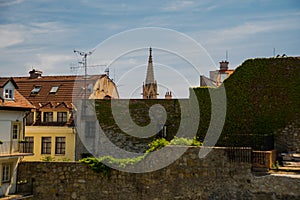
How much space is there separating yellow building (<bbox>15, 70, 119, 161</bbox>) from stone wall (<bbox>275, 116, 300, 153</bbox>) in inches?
461

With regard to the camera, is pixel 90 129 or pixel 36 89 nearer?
pixel 90 129

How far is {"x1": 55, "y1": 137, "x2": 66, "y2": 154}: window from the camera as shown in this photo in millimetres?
26531

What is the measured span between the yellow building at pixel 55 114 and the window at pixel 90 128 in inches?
30.3

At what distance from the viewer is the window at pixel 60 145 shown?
26.5 metres

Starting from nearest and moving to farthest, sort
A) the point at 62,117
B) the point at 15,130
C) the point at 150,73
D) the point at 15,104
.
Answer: the point at 15,104 < the point at 15,130 < the point at 62,117 < the point at 150,73

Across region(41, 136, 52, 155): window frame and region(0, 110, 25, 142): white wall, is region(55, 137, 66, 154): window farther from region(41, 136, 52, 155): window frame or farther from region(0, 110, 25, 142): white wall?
region(0, 110, 25, 142): white wall

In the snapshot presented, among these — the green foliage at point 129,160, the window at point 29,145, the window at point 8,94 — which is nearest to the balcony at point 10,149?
the window at point 8,94

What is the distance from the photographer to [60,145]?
2662 centimetres

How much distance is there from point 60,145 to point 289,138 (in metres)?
13.8

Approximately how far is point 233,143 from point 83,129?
9.55 m

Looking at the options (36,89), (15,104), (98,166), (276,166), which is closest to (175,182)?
(98,166)

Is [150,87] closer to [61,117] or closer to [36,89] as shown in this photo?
[61,117]

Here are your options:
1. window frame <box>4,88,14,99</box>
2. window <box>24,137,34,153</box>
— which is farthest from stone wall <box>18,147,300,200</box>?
window <box>24,137,34,153</box>

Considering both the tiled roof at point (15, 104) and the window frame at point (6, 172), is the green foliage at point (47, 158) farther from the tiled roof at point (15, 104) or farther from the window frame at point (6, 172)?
the tiled roof at point (15, 104)
